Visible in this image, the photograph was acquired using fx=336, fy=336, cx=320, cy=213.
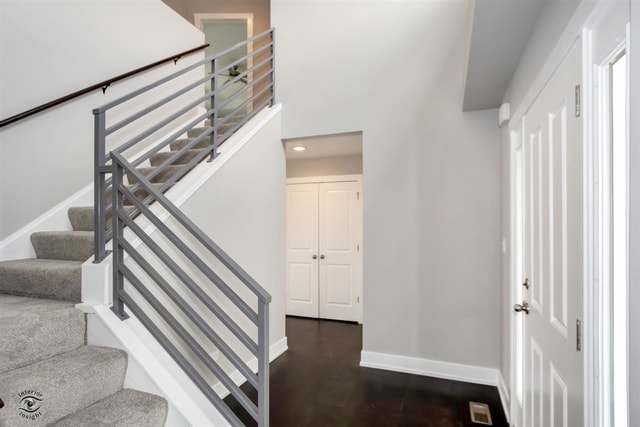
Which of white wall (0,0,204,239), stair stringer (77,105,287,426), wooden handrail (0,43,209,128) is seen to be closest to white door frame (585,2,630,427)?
stair stringer (77,105,287,426)

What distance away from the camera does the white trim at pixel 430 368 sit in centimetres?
278

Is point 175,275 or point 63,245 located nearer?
point 175,275

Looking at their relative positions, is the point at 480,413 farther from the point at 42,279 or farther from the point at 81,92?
the point at 81,92

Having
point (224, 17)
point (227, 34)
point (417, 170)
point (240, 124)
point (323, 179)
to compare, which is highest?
point (224, 17)

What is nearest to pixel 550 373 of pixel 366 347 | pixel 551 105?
pixel 551 105

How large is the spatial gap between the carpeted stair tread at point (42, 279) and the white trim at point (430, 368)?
2.36 m

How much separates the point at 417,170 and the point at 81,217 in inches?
105

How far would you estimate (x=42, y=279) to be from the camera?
1863 mm

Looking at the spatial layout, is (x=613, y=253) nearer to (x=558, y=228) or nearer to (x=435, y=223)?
(x=558, y=228)

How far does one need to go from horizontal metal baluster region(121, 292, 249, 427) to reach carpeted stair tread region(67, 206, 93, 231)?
1.02m

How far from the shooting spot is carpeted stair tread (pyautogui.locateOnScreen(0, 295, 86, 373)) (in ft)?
4.58

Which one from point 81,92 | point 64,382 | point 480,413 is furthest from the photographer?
point 81,92

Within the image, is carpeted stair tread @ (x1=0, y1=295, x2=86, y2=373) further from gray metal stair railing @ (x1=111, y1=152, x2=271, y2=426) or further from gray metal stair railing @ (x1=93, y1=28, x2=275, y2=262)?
gray metal stair railing @ (x1=93, y1=28, x2=275, y2=262)

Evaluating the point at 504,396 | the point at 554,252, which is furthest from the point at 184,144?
the point at 504,396
